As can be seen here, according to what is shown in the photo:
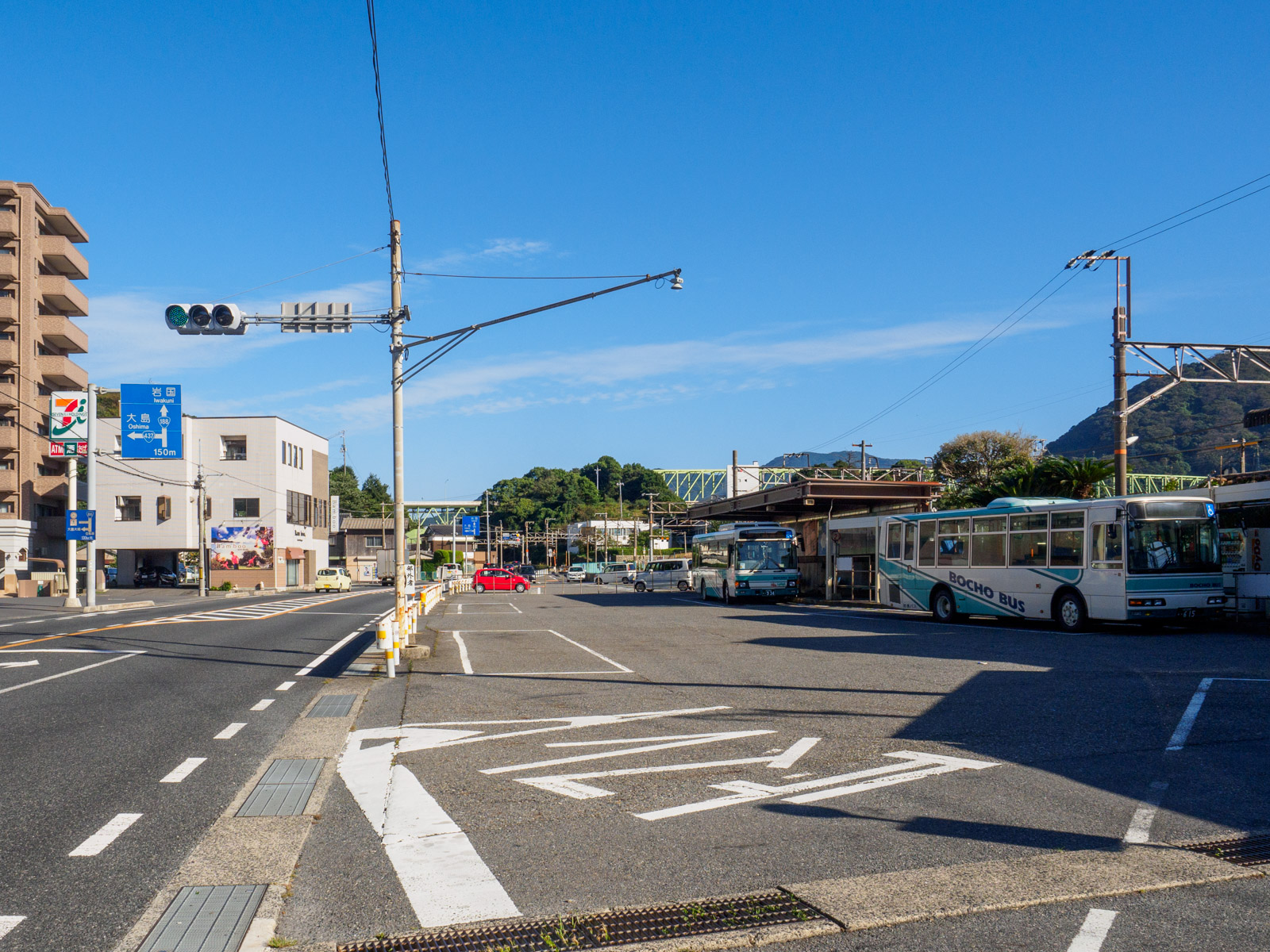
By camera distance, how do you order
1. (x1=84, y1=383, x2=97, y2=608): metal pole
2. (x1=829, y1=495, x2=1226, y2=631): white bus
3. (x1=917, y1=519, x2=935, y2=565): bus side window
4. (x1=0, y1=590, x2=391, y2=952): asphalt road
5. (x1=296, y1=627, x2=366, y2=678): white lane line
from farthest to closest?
(x1=84, y1=383, x2=97, y2=608): metal pole → (x1=917, y1=519, x2=935, y2=565): bus side window → (x1=829, y1=495, x2=1226, y2=631): white bus → (x1=296, y1=627, x2=366, y2=678): white lane line → (x1=0, y1=590, x2=391, y2=952): asphalt road

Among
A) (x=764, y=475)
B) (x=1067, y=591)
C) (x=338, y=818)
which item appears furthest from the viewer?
(x=764, y=475)

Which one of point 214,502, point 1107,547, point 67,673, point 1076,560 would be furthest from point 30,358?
point 1107,547

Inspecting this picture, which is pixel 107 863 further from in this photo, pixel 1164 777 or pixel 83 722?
pixel 1164 777

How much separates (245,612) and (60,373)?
36230 millimetres

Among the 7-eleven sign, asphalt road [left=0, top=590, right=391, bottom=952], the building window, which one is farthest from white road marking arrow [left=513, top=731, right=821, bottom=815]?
the building window

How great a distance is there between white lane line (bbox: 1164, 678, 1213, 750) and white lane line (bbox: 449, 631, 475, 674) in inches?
387

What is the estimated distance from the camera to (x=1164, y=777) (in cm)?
755

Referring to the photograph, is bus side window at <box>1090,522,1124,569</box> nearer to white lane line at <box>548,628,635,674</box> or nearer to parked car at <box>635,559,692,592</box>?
white lane line at <box>548,628,635,674</box>

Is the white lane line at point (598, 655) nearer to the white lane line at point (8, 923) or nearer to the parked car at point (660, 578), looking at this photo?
the white lane line at point (8, 923)

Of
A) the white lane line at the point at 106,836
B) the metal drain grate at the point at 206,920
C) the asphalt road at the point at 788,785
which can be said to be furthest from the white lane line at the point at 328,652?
the metal drain grate at the point at 206,920

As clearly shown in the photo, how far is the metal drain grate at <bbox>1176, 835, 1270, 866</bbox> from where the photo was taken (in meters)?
5.50

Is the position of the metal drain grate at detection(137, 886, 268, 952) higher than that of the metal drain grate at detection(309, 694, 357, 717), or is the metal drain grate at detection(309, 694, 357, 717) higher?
the metal drain grate at detection(137, 886, 268, 952)

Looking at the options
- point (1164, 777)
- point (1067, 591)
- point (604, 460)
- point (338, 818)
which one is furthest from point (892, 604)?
point (604, 460)

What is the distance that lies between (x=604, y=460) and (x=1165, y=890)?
17109cm
